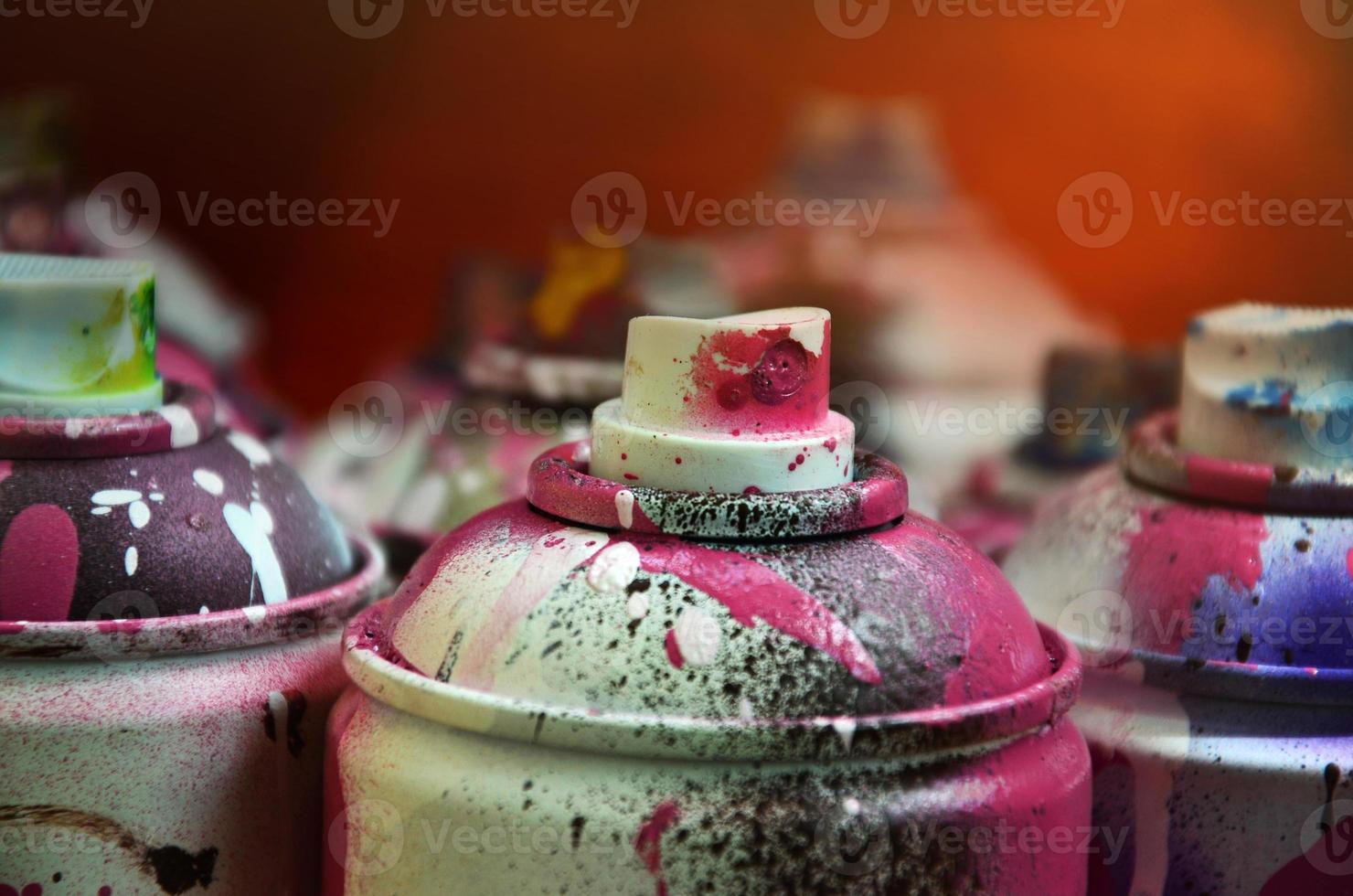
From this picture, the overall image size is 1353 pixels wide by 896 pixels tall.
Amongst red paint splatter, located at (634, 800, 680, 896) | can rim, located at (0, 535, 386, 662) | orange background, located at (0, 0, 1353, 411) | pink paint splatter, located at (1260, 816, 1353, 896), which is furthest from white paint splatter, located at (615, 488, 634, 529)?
orange background, located at (0, 0, 1353, 411)

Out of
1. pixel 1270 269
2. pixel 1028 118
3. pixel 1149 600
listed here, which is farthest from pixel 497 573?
A: pixel 1270 269

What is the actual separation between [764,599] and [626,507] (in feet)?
0.41

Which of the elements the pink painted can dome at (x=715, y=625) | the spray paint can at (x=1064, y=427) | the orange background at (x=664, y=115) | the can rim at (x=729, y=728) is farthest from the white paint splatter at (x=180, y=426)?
the spray paint can at (x=1064, y=427)

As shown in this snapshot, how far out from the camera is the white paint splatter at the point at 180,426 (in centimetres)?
127

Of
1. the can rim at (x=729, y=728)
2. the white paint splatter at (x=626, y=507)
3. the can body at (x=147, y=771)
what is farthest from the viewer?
the can body at (x=147, y=771)

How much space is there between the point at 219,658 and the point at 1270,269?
194cm

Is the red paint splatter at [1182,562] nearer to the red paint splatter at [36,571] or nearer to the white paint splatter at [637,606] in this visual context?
the white paint splatter at [637,606]

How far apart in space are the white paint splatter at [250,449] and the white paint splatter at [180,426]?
0.05m

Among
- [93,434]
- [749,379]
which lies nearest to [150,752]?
[93,434]

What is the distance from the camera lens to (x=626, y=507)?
3.38 feet

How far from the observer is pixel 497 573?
104 centimetres

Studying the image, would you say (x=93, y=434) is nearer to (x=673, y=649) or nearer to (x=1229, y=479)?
(x=673, y=649)

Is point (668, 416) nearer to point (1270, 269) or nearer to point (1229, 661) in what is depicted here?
point (1229, 661)

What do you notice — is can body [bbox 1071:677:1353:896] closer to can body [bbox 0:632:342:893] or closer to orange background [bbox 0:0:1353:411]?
can body [bbox 0:632:342:893]
